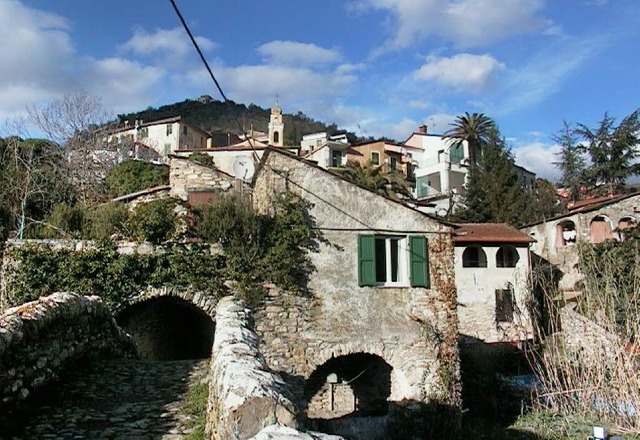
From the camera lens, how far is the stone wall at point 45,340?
5227 mm

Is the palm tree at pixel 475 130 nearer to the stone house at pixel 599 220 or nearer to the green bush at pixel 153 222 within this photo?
the stone house at pixel 599 220

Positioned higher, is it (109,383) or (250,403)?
(250,403)

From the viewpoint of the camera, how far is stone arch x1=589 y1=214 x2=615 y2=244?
106 feet

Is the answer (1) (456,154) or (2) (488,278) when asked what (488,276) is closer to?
(2) (488,278)

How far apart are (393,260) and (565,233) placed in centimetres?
2309

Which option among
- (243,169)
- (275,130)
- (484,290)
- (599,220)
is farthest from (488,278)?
(275,130)

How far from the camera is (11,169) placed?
2414 cm

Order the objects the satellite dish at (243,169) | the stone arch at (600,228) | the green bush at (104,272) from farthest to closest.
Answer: the stone arch at (600,228), the satellite dish at (243,169), the green bush at (104,272)

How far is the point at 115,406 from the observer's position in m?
6.19

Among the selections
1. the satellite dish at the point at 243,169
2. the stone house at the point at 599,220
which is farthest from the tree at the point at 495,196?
the satellite dish at the point at 243,169

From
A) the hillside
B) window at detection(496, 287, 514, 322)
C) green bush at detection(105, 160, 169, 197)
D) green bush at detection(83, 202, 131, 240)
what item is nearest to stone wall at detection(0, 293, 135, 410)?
green bush at detection(83, 202, 131, 240)

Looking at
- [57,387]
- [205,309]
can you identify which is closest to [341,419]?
[205,309]

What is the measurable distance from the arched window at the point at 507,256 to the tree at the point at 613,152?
646 inches

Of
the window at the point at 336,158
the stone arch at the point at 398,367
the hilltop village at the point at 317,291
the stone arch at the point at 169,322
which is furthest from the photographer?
the window at the point at 336,158
